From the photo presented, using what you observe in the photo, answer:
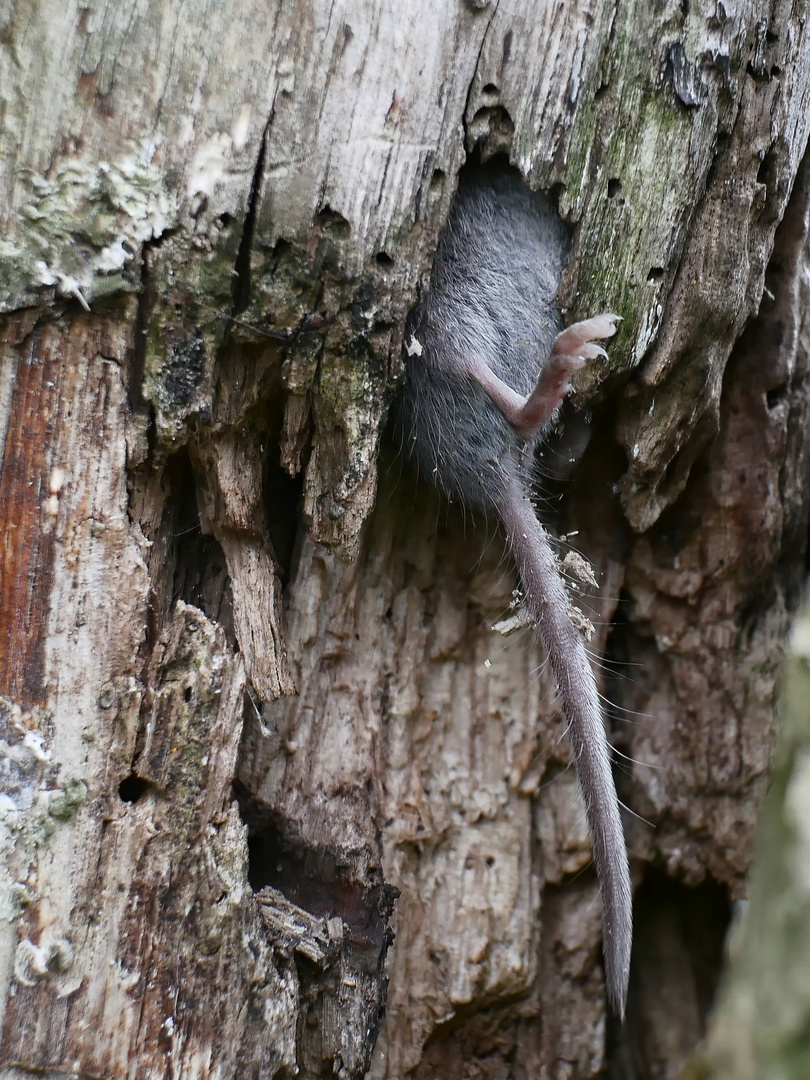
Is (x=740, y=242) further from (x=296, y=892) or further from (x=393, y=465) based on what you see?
(x=296, y=892)

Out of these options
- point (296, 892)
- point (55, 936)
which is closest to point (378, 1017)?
point (296, 892)

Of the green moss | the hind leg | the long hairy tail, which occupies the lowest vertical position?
the green moss

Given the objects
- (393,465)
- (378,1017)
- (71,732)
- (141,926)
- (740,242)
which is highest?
(740,242)

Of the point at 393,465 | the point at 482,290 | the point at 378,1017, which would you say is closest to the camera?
the point at 378,1017

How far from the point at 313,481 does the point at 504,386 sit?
1.52 ft

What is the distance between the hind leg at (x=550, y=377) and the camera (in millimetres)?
1689

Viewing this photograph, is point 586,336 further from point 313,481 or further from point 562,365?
point 313,481

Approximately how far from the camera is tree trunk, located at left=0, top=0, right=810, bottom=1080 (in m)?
1.56

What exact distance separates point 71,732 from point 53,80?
3.76 feet

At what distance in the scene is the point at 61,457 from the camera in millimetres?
1609

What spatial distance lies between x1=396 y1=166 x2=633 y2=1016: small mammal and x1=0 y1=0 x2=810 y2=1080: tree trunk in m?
0.11

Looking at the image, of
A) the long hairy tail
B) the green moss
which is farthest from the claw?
the green moss

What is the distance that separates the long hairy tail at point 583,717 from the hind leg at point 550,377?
0.18 metres

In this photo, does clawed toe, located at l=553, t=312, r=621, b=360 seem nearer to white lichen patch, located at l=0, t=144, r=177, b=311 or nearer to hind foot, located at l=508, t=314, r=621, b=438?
hind foot, located at l=508, t=314, r=621, b=438
